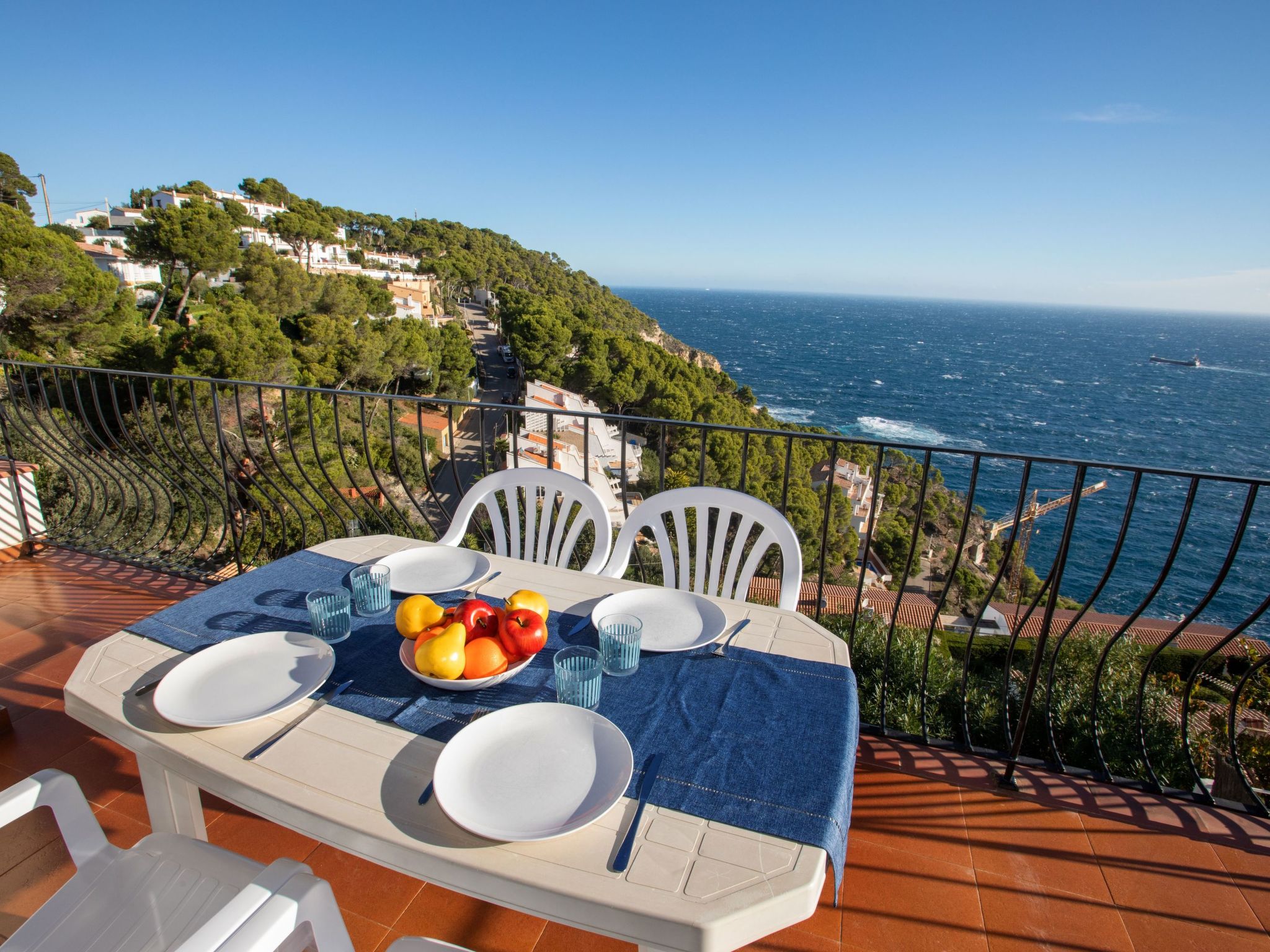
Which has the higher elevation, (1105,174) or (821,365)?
(1105,174)

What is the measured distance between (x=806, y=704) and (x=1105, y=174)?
58812 millimetres

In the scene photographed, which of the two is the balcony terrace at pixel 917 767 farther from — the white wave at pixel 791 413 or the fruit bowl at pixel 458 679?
the white wave at pixel 791 413

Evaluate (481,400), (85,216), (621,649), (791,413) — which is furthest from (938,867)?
(85,216)

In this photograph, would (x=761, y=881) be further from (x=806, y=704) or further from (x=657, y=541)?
(x=657, y=541)

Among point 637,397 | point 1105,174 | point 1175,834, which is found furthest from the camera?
point 1105,174

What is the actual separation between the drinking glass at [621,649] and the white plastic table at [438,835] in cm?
29

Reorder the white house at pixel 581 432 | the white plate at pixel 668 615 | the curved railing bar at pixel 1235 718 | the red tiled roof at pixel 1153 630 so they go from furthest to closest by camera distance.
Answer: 1. the white house at pixel 581 432
2. the red tiled roof at pixel 1153 630
3. the curved railing bar at pixel 1235 718
4. the white plate at pixel 668 615

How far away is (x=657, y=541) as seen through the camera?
1819 mm

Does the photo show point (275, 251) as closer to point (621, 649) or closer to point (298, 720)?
point (298, 720)

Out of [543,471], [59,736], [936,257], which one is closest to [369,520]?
[59,736]

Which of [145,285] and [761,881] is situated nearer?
[761,881]

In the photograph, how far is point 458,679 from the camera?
39.3 inches

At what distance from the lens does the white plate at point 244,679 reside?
3.14ft

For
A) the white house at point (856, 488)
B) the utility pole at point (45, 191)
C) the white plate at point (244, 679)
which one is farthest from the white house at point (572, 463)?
the utility pole at point (45, 191)
